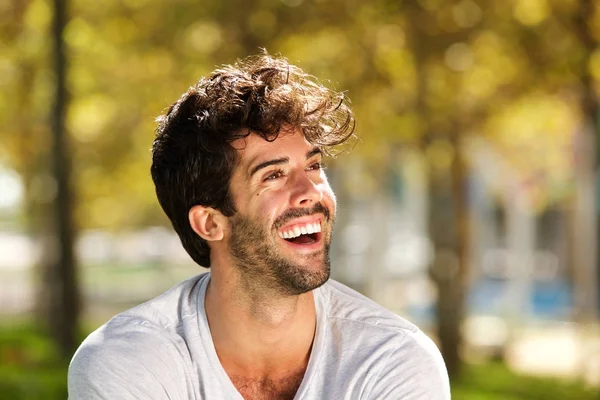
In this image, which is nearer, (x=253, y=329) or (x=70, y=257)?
(x=253, y=329)

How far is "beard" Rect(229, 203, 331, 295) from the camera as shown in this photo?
3.11m

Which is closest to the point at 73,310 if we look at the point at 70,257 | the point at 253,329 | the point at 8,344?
the point at 70,257

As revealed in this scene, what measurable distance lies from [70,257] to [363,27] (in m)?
3.83

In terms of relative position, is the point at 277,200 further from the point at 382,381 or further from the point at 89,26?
the point at 89,26

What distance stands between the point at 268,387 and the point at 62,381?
595cm

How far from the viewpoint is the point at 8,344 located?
40.0ft

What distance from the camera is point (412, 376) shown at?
117 inches

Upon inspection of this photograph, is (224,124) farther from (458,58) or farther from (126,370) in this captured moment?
(458,58)

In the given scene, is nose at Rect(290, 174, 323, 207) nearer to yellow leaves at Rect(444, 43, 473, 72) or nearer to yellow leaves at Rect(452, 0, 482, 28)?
yellow leaves at Rect(452, 0, 482, 28)

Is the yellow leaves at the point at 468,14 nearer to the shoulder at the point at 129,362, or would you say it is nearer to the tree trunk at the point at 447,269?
the tree trunk at the point at 447,269

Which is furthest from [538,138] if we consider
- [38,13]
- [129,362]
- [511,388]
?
[129,362]

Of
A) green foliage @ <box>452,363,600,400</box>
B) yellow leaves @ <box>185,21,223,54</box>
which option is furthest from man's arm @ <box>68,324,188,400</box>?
yellow leaves @ <box>185,21,223,54</box>

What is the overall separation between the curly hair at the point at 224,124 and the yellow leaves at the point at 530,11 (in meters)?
6.48

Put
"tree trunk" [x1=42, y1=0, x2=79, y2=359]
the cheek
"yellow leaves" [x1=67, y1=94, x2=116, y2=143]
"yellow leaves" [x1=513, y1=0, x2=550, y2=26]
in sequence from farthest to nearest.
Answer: "yellow leaves" [x1=67, y1=94, x2=116, y2=143] → "tree trunk" [x1=42, y1=0, x2=79, y2=359] → "yellow leaves" [x1=513, y1=0, x2=550, y2=26] → the cheek
